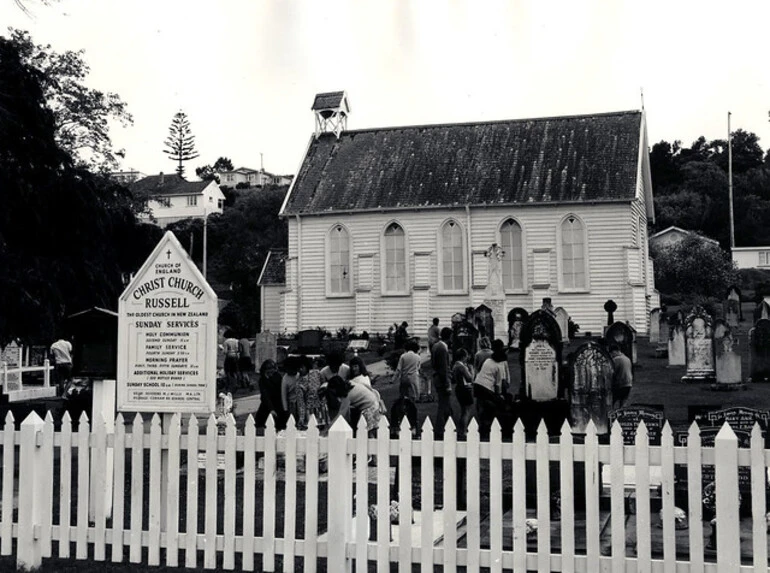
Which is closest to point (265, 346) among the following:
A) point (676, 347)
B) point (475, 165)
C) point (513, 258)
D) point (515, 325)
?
point (515, 325)

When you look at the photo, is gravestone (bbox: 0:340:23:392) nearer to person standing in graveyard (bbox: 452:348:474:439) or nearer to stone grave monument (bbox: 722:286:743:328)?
person standing in graveyard (bbox: 452:348:474:439)

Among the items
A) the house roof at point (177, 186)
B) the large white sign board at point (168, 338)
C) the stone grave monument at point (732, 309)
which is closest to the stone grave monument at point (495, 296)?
the stone grave monument at point (732, 309)

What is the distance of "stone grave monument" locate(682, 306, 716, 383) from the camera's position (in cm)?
2155

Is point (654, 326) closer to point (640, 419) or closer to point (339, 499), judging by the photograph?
point (640, 419)

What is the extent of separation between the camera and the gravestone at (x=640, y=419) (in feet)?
37.8

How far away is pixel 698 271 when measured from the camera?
183ft

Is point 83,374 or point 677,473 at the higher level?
point 83,374

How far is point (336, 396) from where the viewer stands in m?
13.3

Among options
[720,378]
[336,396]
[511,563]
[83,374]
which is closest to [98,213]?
[336,396]

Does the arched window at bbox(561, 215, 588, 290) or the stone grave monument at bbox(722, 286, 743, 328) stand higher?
the arched window at bbox(561, 215, 588, 290)

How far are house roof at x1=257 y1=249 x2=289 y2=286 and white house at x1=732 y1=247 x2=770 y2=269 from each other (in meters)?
36.4

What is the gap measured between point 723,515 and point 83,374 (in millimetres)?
6651

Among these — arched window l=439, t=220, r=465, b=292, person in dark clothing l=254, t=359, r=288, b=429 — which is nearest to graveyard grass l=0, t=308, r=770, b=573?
person in dark clothing l=254, t=359, r=288, b=429

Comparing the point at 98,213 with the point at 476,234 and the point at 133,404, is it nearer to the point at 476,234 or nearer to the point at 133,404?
the point at 133,404
